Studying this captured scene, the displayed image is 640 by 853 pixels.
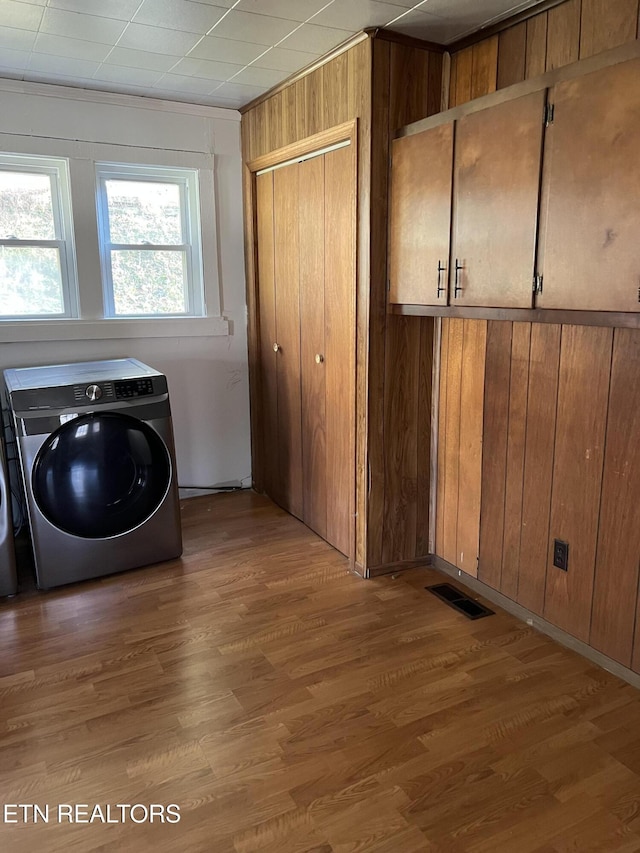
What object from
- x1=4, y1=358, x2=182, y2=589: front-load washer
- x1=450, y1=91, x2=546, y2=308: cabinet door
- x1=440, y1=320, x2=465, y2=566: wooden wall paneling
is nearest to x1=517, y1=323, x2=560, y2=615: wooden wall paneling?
x1=450, y1=91, x2=546, y2=308: cabinet door

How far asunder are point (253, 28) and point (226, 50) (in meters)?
0.29

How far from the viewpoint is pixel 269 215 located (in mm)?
3527

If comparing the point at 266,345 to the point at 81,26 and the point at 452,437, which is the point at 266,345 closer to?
the point at 452,437

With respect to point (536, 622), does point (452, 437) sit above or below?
above

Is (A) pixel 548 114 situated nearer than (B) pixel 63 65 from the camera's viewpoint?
Yes

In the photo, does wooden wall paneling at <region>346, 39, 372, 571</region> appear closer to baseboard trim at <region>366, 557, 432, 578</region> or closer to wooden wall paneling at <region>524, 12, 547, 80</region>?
baseboard trim at <region>366, 557, 432, 578</region>

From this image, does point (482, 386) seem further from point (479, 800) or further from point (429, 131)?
point (479, 800)

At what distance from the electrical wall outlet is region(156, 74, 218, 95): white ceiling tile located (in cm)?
266

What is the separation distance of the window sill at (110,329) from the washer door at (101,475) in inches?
33.9

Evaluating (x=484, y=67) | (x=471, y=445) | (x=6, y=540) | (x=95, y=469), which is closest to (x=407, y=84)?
(x=484, y=67)

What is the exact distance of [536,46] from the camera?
2.24 meters

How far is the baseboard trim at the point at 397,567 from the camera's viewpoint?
2.95 meters

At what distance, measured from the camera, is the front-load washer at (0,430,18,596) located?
106 inches

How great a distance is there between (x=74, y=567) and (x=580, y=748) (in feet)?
7.02
